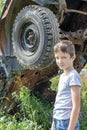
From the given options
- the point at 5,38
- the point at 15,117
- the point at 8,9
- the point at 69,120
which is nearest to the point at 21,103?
the point at 15,117

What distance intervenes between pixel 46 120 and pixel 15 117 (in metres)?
0.67

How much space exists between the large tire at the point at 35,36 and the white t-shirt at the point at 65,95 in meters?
1.92

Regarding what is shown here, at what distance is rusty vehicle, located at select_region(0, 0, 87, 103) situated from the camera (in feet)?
19.2

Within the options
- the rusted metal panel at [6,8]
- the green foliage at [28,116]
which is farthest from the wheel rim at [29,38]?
the green foliage at [28,116]

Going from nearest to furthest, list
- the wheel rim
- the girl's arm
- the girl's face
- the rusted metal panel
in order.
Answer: the girl's arm → the girl's face → the wheel rim → the rusted metal panel

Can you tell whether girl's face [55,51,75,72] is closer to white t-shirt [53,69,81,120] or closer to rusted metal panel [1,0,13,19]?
white t-shirt [53,69,81,120]

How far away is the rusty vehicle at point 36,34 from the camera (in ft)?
19.2

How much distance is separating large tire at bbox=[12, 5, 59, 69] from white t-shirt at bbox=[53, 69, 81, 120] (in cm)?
192

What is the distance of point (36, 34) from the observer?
595cm

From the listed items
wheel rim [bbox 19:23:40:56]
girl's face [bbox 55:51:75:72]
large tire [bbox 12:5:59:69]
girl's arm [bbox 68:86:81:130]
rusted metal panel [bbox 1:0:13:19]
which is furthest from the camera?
rusted metal panel [bbox 1:0:13:19]

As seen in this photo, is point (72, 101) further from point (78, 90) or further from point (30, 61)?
point (30, 61)

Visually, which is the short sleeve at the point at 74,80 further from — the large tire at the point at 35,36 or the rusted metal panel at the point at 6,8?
the rusted metal panel at the point at 6,8

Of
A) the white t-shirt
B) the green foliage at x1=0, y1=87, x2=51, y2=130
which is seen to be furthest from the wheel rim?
the white t-shirt

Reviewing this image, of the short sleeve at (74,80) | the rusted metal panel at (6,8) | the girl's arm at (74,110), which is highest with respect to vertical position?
the rusted metal panel at (6,8)
